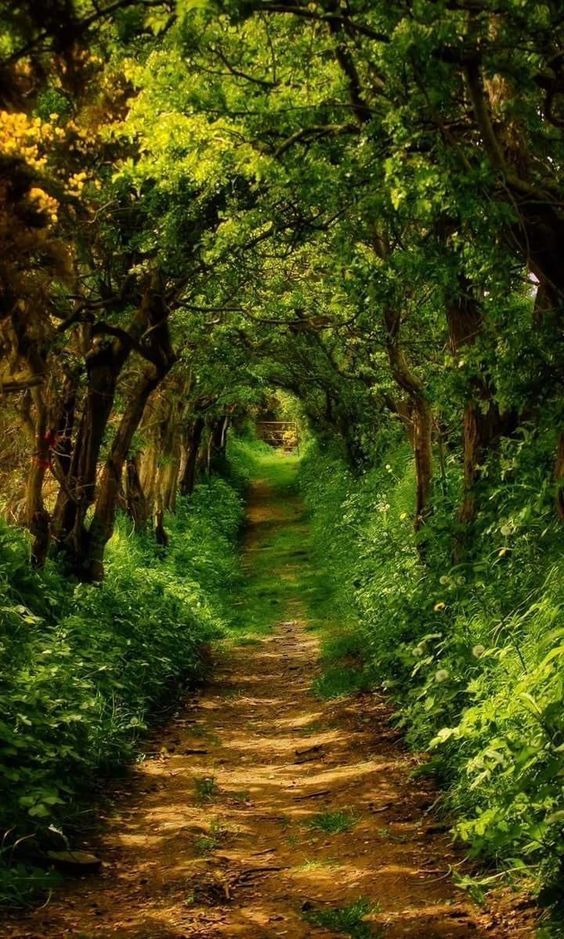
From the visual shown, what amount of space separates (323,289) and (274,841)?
10402mm

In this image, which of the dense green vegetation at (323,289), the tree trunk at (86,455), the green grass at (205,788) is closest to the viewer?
the dense green vegetation at (323,289)

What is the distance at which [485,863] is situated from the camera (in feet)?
16.4

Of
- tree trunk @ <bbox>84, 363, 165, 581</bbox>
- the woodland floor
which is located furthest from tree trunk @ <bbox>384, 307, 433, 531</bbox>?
the woodland floor

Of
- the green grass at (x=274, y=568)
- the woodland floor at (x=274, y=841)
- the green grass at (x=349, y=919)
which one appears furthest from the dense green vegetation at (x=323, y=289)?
the green grass at (x=274, y=568)

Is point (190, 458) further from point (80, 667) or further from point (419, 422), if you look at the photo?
point (80, 667)

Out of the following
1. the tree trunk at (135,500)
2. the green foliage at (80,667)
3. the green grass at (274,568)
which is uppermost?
the tree trunk at (135,500)

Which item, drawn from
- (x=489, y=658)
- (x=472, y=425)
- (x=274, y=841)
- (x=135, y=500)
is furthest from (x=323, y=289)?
(x=274, y=841)

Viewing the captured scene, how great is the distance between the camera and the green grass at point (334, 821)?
6.05m

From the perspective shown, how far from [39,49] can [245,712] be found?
7.25m

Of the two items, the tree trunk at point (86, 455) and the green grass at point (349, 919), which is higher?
the tree trunk at point (86, 455)

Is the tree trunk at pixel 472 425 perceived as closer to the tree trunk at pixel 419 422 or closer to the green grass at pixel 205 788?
the tree trunk at pixel 419 422

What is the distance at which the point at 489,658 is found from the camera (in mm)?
6562

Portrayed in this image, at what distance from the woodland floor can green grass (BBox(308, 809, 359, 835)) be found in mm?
13

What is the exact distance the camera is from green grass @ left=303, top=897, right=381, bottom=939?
4387 millimetres
